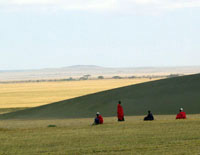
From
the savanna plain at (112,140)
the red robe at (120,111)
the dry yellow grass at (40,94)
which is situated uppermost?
the dry yellow grass at (40,94)

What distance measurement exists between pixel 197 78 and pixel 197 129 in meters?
25.7

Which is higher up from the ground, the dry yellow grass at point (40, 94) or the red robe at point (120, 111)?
the dry yellow grass at point (40, 94)

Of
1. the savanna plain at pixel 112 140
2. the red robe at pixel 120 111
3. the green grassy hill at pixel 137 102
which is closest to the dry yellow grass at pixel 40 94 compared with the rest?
the green grassy hill at pixel 137 102

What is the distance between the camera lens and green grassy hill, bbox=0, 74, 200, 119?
3844cm

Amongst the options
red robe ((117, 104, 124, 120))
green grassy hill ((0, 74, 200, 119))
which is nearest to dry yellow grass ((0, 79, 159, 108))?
green grassy hill ((0, 74, 200, 119))

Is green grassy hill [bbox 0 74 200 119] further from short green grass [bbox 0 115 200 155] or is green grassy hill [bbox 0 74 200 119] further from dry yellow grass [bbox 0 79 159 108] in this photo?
short green grass [bbox 0 115 200 155]

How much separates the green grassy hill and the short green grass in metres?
15.0

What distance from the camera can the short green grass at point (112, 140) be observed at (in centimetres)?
1557

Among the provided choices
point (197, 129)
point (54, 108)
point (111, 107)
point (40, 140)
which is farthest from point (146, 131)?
point (54, 108)

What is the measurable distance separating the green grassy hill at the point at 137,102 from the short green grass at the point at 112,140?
1504 centimetres

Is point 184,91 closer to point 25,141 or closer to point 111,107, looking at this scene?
point 111,107

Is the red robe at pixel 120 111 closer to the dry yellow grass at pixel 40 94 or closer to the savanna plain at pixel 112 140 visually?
the savanna plain at pixel 112 140

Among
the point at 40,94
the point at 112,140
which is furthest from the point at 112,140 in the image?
the point at 40,94

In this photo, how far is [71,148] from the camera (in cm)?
1652
